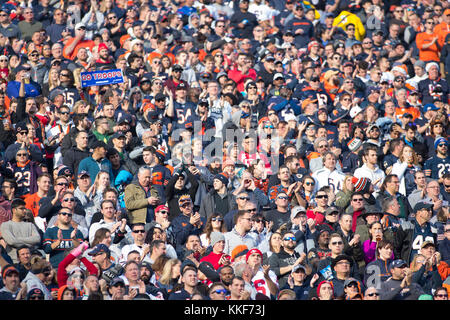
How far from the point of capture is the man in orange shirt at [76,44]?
727 inches

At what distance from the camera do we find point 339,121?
16984 millimetres

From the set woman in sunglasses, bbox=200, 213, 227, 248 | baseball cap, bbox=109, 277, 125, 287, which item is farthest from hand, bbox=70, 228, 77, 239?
woman in sunglasses, bbox=200, 213, 227, 248

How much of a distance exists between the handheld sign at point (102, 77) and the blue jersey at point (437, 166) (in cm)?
520

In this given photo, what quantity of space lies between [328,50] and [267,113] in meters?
3.16

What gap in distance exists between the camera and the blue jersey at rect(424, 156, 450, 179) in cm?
1605

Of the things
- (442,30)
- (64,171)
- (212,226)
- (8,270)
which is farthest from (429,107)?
(8,270)

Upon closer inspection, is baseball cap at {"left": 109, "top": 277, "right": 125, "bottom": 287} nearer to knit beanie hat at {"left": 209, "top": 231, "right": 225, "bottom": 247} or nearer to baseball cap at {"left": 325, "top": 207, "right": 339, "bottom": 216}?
knit beanie hat at {"left": 209, "top": 231, "right": 225, "bottom": 247}

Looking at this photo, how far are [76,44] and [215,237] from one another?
6.80 meters

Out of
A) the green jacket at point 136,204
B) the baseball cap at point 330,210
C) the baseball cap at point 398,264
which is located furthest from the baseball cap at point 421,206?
the green jacket at point 136,204

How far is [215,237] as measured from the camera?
13.1 metres

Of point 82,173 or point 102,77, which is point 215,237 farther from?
point 102,77

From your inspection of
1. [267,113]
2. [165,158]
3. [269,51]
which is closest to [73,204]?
[165,158]

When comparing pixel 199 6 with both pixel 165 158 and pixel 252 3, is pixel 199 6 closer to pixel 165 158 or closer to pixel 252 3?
pixel 252 3

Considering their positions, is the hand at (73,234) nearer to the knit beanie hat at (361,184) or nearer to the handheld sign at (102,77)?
the handheld sign at (102,77)
